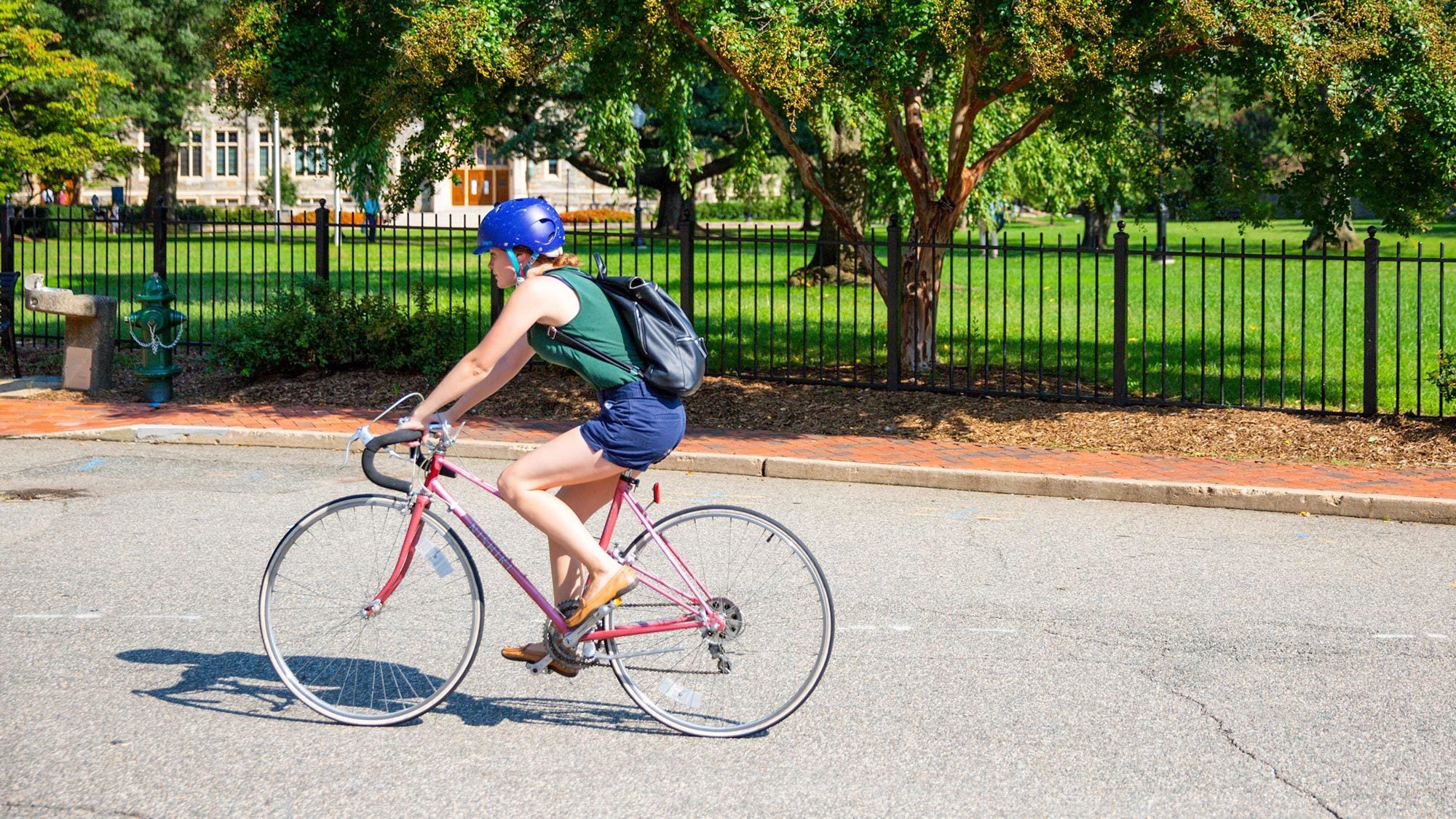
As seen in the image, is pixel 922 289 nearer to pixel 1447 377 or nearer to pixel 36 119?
pixel 1447 377

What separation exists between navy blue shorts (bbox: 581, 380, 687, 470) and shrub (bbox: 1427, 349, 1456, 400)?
8505 mm

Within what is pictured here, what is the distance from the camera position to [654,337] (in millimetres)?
4945

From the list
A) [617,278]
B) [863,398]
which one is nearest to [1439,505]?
[863,398]

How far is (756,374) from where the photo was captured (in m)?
14.3

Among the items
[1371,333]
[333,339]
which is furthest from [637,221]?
[1371,333]

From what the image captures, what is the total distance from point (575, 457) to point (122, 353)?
12.5m

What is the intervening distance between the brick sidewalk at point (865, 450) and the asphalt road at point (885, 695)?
122 centimetres

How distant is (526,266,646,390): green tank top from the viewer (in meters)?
4.96

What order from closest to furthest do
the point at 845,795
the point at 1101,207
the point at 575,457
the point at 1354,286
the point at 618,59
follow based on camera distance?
the point at 845,795, the point at 575,457, the point at 618,59, the point at 1101,207, the point at 1354,286

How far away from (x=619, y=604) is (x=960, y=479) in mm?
5383

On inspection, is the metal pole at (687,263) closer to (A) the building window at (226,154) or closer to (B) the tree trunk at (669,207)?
(B) the tree trunk at (669,207)

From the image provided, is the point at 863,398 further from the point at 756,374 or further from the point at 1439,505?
the point at 1439,505

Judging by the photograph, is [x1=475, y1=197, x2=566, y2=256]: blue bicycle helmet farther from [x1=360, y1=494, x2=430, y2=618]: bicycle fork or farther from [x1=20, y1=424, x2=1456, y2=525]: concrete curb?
[x1=20, y1=424, x2=1456, y2=525]: concrete curb

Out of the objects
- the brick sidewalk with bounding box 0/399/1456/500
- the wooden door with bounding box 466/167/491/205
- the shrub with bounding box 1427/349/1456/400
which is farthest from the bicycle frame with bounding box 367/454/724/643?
the wooden door with bounding box 466/167/491/205
